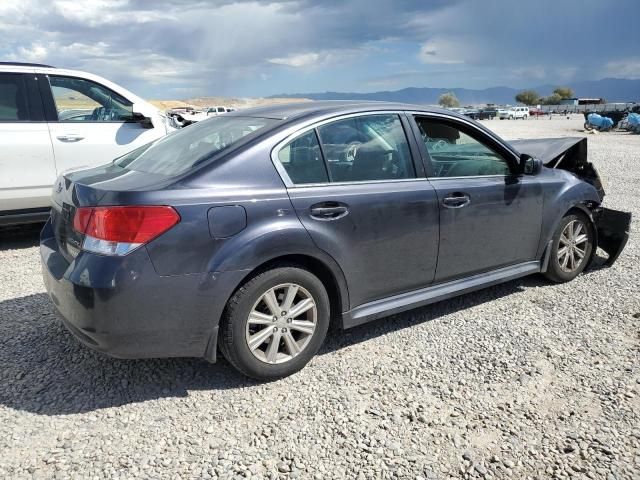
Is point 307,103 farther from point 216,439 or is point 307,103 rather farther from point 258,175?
point 216,439

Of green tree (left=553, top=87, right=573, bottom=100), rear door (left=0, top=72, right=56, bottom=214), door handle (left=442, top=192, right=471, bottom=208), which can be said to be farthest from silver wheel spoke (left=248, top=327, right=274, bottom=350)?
green tree (left=553, top=87, right=573, bottom=100)

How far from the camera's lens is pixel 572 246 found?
484cm

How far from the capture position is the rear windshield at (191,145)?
3.15 m

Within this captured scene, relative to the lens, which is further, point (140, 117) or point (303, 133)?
point (140, 117)

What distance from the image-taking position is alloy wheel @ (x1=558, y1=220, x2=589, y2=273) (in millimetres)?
4766

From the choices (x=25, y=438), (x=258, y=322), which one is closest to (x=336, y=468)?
(x=258, y=322)

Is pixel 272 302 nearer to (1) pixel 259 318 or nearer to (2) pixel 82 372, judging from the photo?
(1) pixel 259 318

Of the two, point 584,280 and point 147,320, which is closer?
point 147,320

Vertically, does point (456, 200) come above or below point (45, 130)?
below

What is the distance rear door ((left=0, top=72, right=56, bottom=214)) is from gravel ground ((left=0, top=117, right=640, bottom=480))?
206 cm

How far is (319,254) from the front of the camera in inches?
123

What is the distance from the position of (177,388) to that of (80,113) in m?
4.32

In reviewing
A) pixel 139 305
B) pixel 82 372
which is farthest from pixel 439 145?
pixel 82 372

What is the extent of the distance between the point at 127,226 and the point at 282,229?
2.68 feet
